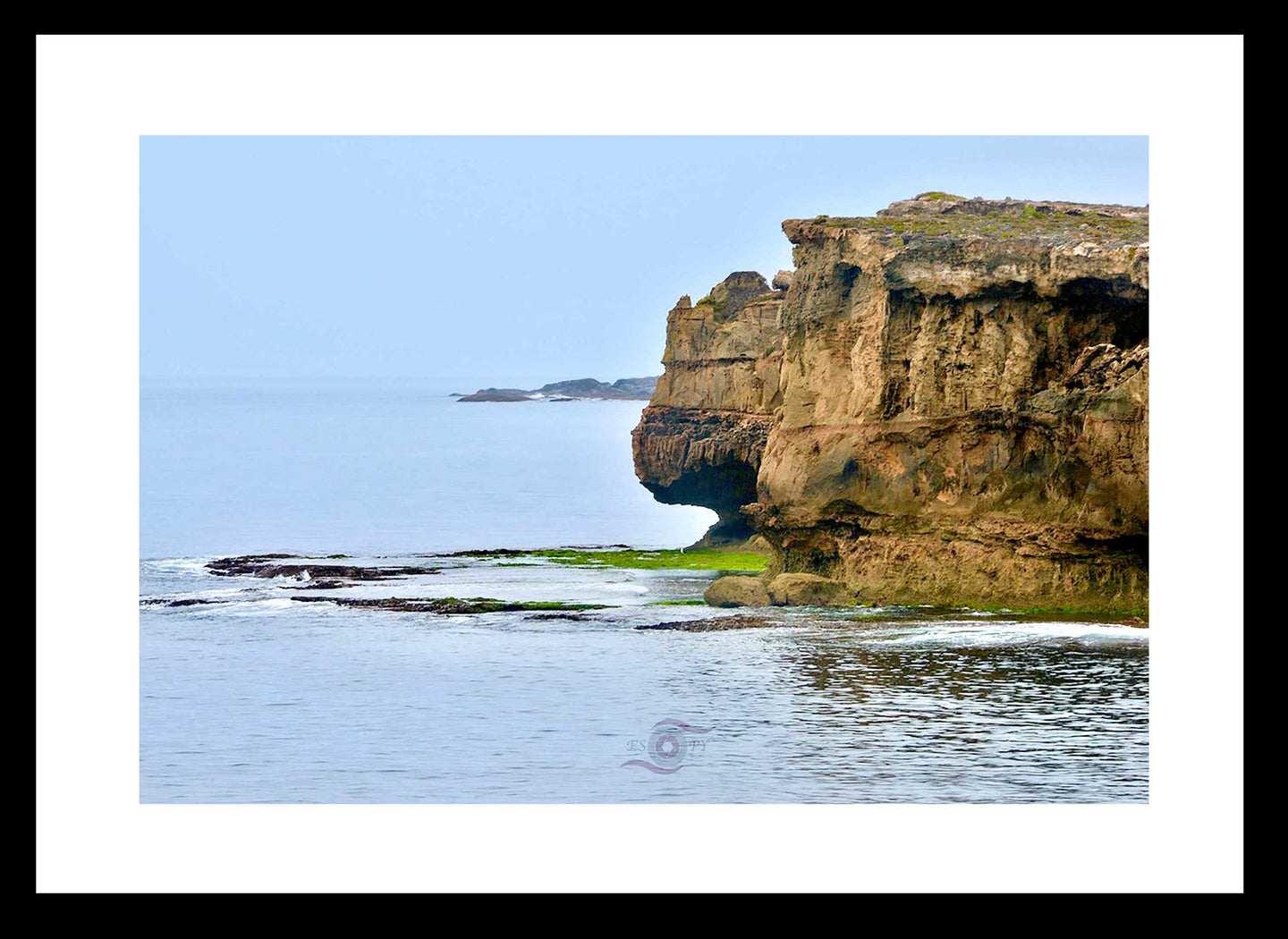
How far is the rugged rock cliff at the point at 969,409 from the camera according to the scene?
156 ft

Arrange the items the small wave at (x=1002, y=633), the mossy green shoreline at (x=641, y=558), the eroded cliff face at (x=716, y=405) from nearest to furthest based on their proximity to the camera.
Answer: the small wave at (x=1002, y=633) → the mossy green shoreline at (x=641, y=558) → the eroded cliff face at (x=716, y=405)

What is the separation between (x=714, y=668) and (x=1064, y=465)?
11.8 metres

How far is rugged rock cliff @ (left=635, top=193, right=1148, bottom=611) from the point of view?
156 feet

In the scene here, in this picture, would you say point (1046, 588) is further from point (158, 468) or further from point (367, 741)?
point (158, 468)

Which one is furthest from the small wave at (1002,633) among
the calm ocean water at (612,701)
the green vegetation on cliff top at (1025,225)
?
the green vegetation on cliff top at (1025,225)

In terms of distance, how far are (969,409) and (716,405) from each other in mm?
25412

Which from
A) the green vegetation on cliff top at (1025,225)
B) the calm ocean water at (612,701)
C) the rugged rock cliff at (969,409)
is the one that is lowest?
the calm ocean water at (612,701)

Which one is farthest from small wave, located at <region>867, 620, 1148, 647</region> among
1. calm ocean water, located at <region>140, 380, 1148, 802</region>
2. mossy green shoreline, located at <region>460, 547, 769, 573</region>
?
mossy green shoreline, located at <region>460, 547, 769, 573</region>

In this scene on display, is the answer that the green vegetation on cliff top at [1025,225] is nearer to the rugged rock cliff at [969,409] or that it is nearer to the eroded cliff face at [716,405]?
the rugged rock cliff at [969,409]

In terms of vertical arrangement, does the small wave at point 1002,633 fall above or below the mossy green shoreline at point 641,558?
below

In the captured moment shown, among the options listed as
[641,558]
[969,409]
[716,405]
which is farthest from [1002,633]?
[716,405]

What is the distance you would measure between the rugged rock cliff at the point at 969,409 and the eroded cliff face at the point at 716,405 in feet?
52.3
